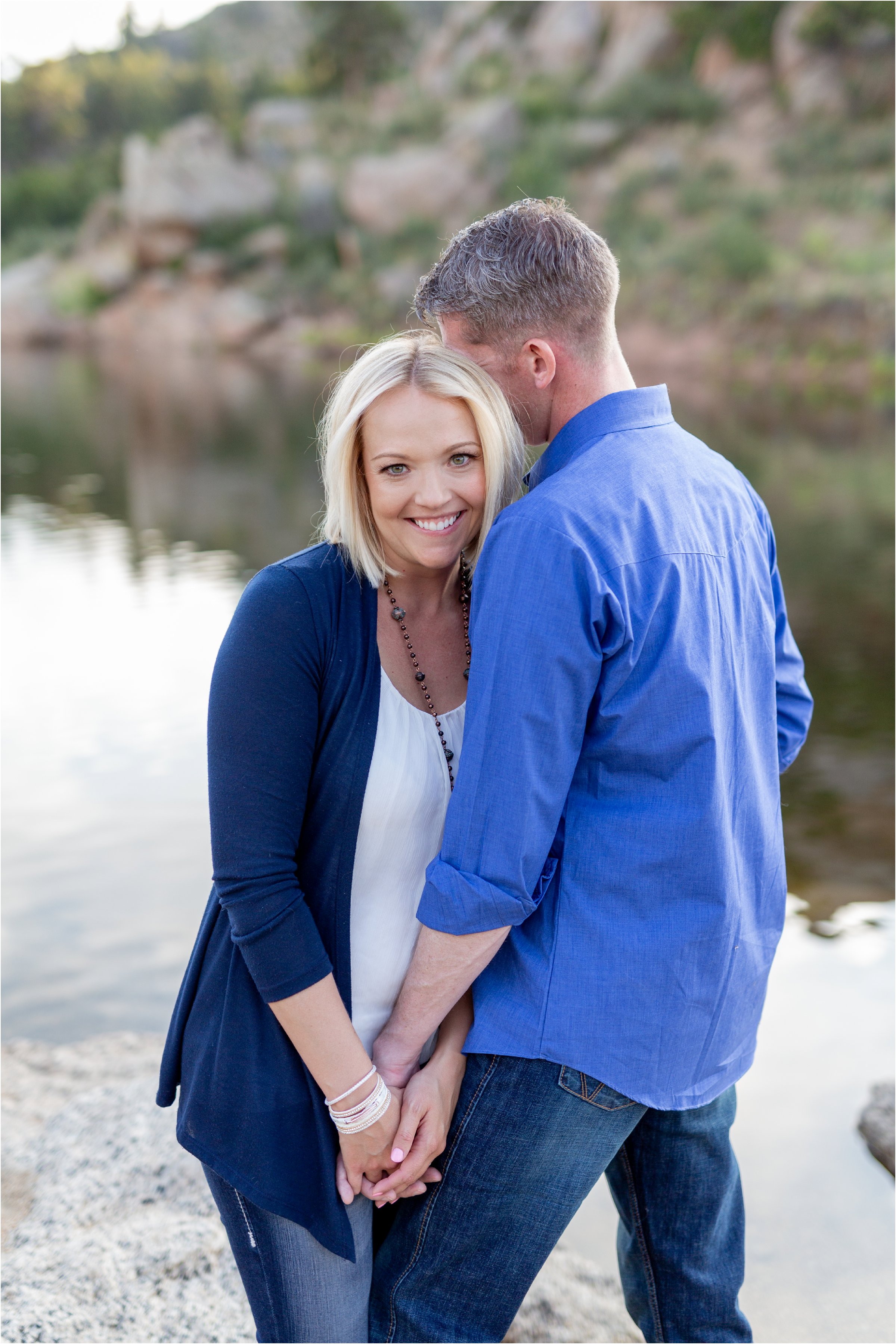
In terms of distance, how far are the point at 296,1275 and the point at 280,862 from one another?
58 centimetres

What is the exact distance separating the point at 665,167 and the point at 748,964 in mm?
24230

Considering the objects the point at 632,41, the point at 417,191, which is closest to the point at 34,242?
the point at 417,191

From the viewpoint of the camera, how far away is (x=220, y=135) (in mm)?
31719

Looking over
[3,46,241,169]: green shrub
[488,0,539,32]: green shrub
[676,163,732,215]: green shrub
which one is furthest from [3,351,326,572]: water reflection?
[3,46,241,169]: green shrub

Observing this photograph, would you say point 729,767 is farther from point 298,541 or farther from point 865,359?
point 865,359

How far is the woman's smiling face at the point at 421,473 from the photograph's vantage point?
1.52 meters

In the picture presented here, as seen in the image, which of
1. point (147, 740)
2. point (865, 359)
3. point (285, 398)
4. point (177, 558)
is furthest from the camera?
point (285, 398)

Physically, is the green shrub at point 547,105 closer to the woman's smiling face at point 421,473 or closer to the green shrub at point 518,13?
the green shrub at point 518,13

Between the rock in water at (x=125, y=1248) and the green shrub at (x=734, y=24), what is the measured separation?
27762mm

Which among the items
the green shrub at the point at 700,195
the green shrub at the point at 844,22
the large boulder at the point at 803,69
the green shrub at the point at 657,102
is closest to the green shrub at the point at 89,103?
the green shrub at the point at 657,102

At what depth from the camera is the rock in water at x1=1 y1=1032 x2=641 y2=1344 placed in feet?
6.63

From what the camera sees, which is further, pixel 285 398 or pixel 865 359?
pixel 285 398

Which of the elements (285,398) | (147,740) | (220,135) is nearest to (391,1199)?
(147,740)

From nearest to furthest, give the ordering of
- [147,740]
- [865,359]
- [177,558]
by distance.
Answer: [147,740], [177,558], [865,359]
